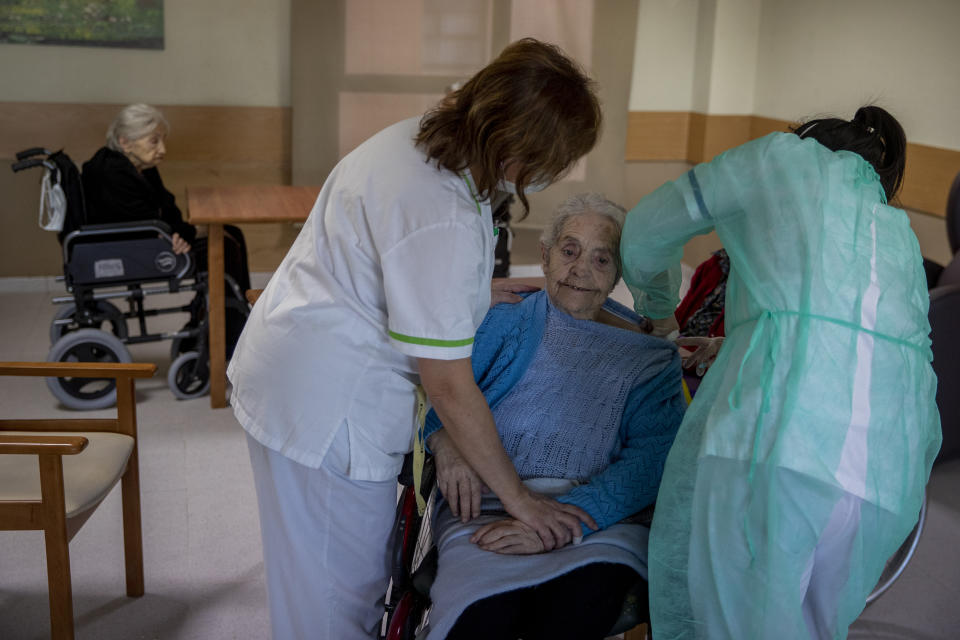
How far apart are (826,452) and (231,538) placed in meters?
1.86

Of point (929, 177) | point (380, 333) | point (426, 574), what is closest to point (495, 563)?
point (426, 574)

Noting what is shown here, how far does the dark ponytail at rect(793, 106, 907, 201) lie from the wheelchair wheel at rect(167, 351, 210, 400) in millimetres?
2702

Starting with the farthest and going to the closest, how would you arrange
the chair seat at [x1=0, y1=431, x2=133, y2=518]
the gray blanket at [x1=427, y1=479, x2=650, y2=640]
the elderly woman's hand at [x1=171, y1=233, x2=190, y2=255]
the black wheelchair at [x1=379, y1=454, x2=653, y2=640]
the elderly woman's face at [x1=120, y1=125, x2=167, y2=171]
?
the elderly woman's face at [x1=120, y1=125, x2=167, y2=171] → the elderly woman's hand at [x1=171, y1=233, x2=190, y2=255] → the chair seat at [x1=0, y1=431, x2=133, y2=518] → the black wheelchair at [x1=379, y1=454, x2=653, y2=640] → the gray blanket at [x1=427, y1=479, x2=650, y2=640]

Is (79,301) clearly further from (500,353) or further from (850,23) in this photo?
(850,23)

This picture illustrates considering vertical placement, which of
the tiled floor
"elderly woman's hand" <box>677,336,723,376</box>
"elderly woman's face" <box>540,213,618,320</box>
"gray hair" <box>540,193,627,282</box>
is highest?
"gray hair" <box>540,193,627,282</box>

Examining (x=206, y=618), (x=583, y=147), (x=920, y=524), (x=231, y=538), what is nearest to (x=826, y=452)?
(x=583, y=147)

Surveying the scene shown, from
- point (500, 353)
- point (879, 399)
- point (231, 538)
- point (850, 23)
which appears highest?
point (850, 23)

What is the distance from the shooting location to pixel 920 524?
75.7 inches

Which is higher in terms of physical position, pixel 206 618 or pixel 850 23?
pixel 850 23

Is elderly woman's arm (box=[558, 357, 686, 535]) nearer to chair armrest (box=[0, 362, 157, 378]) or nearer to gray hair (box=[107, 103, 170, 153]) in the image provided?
chair armrest (box=[0, 362, 157, 378])

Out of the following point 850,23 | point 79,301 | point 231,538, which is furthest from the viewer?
point 850,23

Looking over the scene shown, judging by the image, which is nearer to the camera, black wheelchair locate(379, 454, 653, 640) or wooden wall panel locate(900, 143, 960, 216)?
black wheelchair locate(379, 454, 653, 640)

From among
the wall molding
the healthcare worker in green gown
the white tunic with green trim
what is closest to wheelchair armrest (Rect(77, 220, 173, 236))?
the white tunic with green trim

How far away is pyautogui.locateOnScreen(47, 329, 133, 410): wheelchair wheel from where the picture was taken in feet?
11.2
